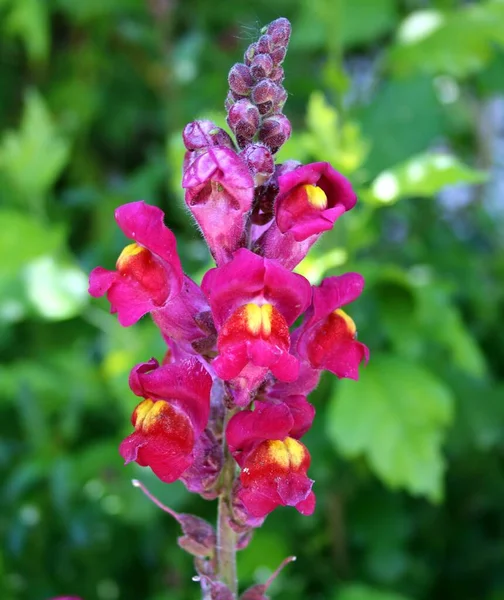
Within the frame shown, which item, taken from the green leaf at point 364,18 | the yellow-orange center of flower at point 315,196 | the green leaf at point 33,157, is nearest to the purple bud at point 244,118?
the yellow-orange center of flower at point 315,196

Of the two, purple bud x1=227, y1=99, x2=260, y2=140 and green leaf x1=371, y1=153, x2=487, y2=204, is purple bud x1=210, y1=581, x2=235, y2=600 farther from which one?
green leaf x1=371, y1=153, x2=487, y2=204

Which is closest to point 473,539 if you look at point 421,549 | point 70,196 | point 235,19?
point 421,549

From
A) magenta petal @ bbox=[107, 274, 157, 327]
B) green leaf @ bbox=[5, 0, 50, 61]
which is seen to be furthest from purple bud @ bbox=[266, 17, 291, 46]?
green leaf @ bbox=[5, 0, 50, 61]

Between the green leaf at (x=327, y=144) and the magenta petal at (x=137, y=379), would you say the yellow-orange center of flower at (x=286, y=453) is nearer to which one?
the magenta petal at (x=137, y=379)

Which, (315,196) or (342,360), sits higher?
(315,196)

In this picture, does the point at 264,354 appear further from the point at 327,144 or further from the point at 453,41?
the point at 453,41

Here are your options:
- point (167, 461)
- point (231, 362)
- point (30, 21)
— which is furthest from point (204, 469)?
point (30, 21)

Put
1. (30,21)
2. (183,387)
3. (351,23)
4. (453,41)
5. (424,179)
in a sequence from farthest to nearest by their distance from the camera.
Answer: (30,21) → (351,23) → (453,41) → (424,179) → (183,387)
